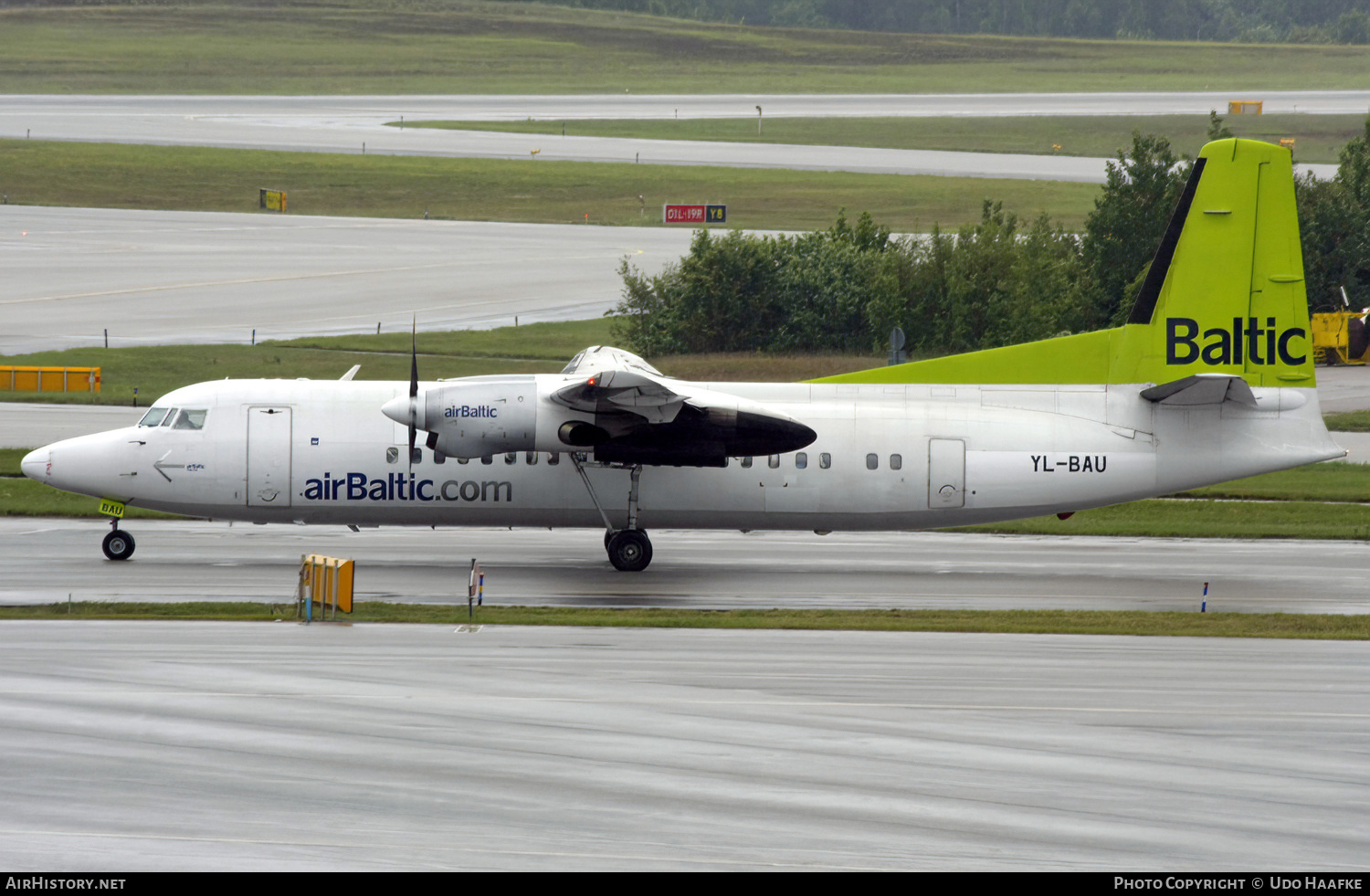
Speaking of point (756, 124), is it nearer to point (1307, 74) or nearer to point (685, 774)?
point (1307, 74)

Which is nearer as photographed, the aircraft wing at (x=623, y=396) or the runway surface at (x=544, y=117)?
the aircraft wing at (x=623, y=396)

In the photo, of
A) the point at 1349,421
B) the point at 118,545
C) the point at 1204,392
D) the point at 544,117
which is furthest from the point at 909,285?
the point at 544,117

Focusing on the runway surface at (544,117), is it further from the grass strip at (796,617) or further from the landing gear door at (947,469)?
the grass strip at (796,617)

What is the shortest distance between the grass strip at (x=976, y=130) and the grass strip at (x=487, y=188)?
13105 millimetres

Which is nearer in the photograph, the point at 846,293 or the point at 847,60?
the point at 846,293

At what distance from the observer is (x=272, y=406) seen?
2359 cm

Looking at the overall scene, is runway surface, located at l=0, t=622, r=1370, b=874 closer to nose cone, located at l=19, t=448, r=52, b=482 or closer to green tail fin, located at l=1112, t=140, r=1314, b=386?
nose cone, located at l=19, t=448, r=52, b=482

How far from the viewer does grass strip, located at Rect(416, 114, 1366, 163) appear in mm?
91750

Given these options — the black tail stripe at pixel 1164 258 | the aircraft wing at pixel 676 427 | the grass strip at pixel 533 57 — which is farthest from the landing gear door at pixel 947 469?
the grass strip at pixel 533 57

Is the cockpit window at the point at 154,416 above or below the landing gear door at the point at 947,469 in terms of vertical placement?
above

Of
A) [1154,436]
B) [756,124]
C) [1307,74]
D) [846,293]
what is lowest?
[1154,436]

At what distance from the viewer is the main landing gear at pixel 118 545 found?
23.2m
